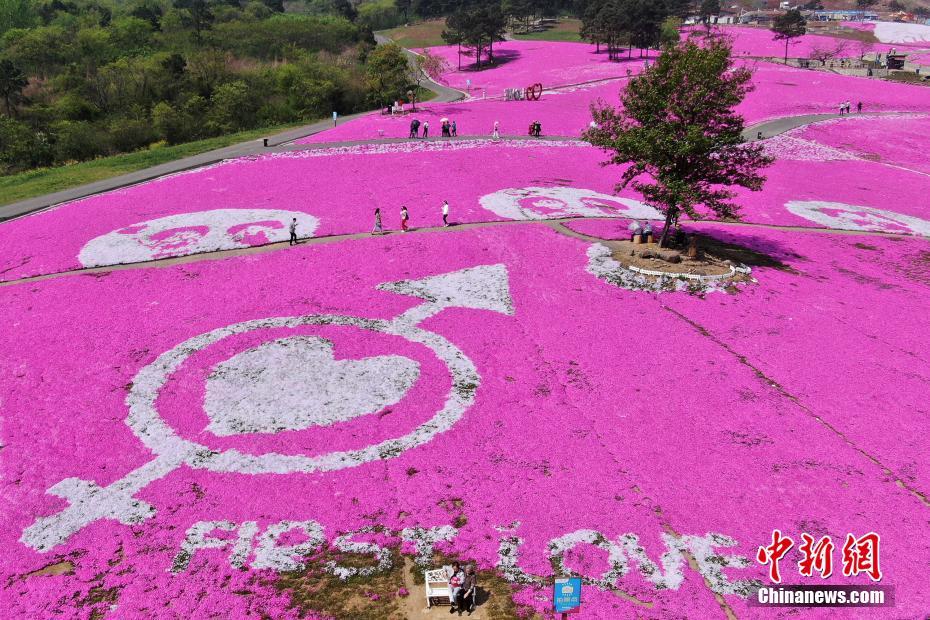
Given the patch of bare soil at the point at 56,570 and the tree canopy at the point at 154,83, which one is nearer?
the patch of bare soil at the point at 56,570

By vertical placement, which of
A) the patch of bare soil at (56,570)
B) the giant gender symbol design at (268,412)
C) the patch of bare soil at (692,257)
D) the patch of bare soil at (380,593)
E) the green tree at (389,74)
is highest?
the green tree at (389,74)

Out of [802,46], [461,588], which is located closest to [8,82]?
[461,588]

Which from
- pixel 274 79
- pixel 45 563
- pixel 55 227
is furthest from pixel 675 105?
pixel 274 79

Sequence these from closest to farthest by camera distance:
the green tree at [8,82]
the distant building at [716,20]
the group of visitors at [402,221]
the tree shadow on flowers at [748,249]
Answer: the tree shadow on flowers at [748,249]
the group of visitors at [402,221]
the green tree at [8,82]
the distant building at [716,20]

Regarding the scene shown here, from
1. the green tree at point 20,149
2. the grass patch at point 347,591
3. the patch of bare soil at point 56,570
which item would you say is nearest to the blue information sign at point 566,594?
the grass patch at point 347,591

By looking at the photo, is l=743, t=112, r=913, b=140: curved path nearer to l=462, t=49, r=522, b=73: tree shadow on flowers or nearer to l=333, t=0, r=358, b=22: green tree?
l=462, t=49, r=522, b=73: tree shadow on flowers

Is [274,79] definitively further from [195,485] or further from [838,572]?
[838,572]

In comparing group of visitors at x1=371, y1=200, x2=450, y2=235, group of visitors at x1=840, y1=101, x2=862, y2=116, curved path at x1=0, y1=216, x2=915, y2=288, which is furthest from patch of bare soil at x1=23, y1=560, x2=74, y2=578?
group of visitors at x1=840, y1=101, x2=862, y2=116

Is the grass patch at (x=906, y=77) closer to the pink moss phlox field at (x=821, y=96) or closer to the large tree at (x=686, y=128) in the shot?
the pink moss phlox field at (x=821, y=96)
